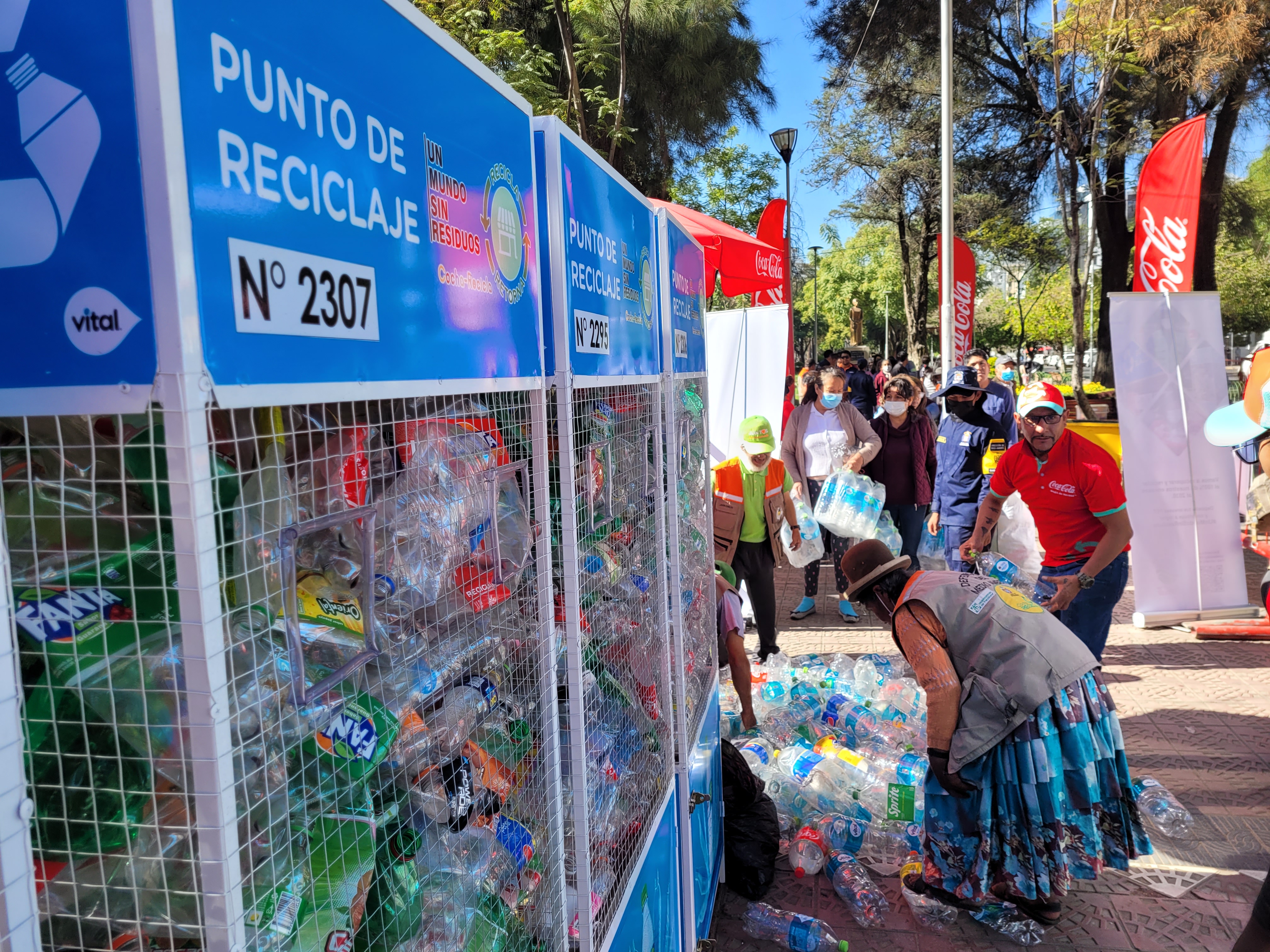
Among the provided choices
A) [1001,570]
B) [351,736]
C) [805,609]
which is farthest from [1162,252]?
[351,736]

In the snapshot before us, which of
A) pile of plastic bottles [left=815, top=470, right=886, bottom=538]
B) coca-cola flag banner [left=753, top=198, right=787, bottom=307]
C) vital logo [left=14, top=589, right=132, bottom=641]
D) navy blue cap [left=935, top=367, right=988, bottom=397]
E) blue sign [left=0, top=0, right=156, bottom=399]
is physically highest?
coca-cola flag banner [left=753, top=198, right=787, bottom=307]

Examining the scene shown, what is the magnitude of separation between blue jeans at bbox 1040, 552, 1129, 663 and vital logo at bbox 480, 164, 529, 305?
12.9 ft

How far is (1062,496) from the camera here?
4570mm

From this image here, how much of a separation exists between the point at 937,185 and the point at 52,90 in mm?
26381

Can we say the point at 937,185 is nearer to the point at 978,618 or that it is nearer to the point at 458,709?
the point at 978,618

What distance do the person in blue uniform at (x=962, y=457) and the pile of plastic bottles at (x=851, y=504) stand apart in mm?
474

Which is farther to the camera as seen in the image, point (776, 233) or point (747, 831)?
point (776, 233)

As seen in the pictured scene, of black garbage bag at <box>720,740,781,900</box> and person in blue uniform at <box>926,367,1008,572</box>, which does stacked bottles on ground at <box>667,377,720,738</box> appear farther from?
person in blue uniform at <box>926,367,1008,572</box>

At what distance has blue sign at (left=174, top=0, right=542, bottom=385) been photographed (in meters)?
0.85

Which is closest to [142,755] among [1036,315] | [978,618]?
[978,618]

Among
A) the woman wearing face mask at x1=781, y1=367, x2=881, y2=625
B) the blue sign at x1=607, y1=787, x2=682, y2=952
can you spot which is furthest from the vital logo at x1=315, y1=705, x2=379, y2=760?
the woman wearing face mask at x1=781, y1=367, x2=881, y2=625

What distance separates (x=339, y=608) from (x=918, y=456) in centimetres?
637

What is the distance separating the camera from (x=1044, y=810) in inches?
126

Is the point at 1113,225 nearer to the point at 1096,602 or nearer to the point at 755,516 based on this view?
the point at 755,516
